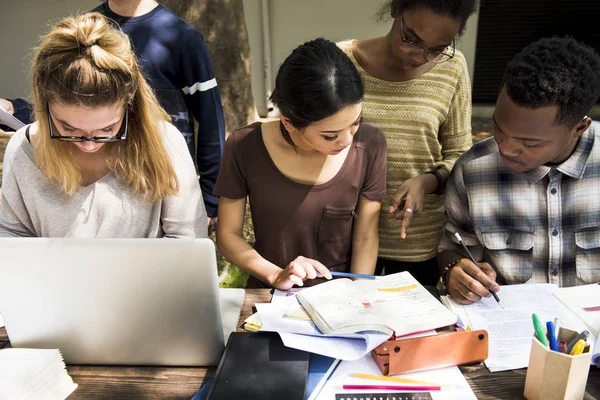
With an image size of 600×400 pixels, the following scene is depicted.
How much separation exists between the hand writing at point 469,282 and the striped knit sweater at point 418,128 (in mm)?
470

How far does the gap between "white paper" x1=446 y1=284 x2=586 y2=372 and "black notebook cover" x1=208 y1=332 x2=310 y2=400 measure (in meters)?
0.49

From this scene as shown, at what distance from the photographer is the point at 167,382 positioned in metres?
1.26

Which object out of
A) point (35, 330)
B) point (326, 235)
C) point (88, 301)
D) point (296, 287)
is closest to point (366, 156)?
point (326, 235)

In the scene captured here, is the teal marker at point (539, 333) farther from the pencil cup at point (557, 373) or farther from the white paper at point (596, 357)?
the white paper at point (596, 357)

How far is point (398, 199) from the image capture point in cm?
181

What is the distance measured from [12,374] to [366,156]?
124 cm

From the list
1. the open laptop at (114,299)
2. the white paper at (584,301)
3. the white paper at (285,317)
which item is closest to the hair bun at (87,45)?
the open laptop at (114,299)

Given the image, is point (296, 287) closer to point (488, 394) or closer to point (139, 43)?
point (488, 394)

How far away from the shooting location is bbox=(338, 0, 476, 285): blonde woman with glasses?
181 cm

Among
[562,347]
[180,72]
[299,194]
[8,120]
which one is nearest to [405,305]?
[562,347]

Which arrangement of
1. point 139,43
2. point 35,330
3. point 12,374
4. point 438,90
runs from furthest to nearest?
1. point 139,43
2. point 438,90
3. point 35,330
4. point 12,374

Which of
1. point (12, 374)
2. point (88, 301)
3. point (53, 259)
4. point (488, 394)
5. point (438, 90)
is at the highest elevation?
point (438, 90)

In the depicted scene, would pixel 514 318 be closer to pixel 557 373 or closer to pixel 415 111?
pixel 557 373

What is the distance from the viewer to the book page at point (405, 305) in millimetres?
1357
